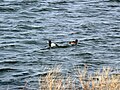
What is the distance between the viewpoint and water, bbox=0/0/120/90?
15.4m

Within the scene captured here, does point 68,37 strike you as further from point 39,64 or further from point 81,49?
point 39,64

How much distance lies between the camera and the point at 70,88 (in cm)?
1124

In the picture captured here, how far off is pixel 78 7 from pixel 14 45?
815cm

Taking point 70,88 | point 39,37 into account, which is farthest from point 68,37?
point 70,88

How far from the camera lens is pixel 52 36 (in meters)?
19.6

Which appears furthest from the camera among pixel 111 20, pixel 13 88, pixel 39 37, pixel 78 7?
pixel 78 7

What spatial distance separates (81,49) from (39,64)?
269cm

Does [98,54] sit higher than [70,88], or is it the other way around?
[70,88]

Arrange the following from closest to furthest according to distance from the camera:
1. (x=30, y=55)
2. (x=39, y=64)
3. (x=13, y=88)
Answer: (x=13, y=88)
(x=39, y=64)
(x=30, y=55)

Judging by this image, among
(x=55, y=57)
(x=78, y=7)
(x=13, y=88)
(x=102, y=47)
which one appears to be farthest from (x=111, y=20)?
(x=13, y=88)

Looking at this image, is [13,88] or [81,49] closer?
[13,88]

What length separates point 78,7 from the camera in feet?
84.5

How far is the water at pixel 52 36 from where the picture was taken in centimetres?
1537

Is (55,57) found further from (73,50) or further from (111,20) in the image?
(111,20)
